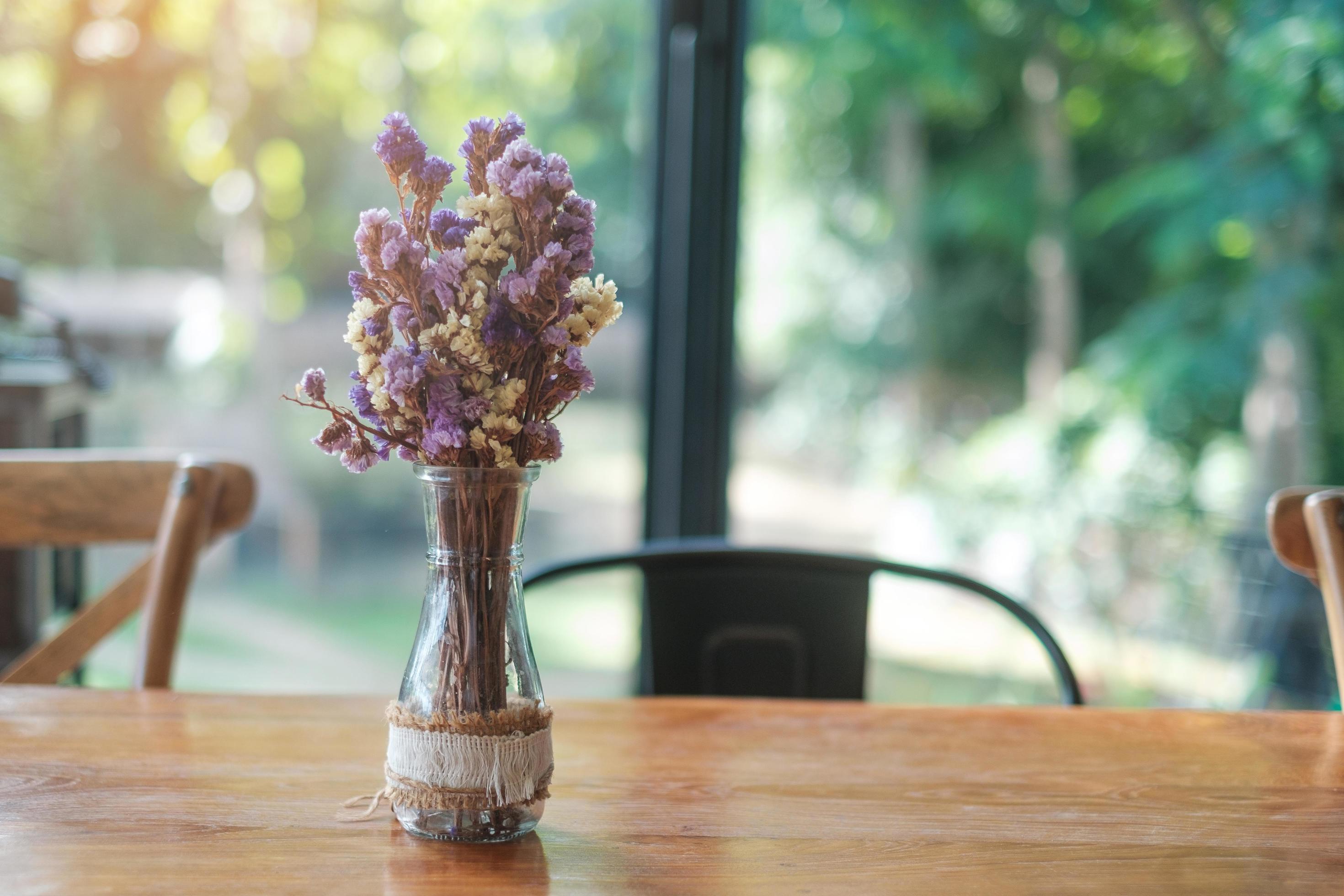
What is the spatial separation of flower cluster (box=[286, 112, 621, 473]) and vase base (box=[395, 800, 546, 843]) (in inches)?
8.2

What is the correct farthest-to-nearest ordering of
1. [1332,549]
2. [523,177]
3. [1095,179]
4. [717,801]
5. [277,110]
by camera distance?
1. [1095,179]
2. [277,110]
3. [1332,549]
4. [717,801]
5. [523,177]

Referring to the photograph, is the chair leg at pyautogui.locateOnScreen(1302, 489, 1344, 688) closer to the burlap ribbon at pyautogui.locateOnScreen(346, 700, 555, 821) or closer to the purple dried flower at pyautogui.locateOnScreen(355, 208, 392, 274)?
the burlap ribbon at pyautogui.locateOnScreen(346, 700, 555, 821)

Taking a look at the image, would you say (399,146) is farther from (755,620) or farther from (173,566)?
(755,620)

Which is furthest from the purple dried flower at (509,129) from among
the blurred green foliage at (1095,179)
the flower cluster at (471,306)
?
the blurred green foliage at (1095,179)

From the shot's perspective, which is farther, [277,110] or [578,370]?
[277,110]

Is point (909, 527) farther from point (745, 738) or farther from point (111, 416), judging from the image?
point (111, 416)

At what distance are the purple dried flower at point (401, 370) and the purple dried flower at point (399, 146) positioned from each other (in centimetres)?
10

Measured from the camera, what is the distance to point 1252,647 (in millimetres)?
2098

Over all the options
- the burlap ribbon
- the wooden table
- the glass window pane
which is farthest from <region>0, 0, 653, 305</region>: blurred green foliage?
the burlap ribbon

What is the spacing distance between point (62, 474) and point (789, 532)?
1318 millimetres

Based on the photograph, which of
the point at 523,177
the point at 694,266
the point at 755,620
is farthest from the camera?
the point at 694,266

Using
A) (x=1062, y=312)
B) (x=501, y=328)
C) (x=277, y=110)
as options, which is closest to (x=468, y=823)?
(x=501, y=328)

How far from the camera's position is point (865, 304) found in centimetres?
209

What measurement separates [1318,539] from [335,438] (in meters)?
0.97
